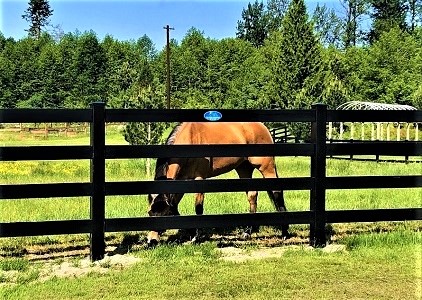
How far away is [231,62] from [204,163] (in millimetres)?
54901

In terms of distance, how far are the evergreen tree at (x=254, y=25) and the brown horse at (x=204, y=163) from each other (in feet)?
199

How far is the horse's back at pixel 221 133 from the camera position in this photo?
21.8 feet

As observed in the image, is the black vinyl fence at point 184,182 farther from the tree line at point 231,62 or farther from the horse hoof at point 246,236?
the tree line at point 231,62

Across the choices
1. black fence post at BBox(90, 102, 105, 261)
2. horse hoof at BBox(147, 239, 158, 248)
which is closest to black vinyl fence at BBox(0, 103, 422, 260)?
black fence post at BBox(90, 102, 105, 261)

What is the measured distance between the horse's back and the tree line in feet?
116

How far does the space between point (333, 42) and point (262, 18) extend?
38.0 feet

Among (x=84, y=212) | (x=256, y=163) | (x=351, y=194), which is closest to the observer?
(x=256, y=163)

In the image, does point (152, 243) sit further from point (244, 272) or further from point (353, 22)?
point (353, 22)

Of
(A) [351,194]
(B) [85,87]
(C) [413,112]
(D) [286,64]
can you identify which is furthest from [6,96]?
(C) [413,112]

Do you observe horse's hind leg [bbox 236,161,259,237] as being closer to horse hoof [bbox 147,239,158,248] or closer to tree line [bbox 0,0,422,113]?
horse hoof [bbox 147,239,158,248]

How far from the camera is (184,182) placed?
544 cm

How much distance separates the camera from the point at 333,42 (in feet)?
191

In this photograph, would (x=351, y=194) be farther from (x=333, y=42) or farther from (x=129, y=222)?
(x=333, y=42)

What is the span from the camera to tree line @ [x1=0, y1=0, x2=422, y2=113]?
46250 millimetres
